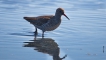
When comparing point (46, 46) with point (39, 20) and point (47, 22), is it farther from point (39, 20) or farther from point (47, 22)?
point (39, 20)

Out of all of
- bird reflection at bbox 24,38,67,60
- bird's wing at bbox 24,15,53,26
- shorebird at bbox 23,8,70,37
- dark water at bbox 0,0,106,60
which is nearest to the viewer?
dark water at bbox 0,0,106,60

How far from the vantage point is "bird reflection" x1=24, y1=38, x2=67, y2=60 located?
30.9 feet

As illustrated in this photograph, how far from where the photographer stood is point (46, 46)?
33.3ft

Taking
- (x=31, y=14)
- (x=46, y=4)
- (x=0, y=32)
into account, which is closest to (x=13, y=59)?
(x=0, y=32)

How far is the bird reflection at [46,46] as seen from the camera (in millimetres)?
9403

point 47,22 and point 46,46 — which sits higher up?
point 47,22

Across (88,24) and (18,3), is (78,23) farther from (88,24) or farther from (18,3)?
(18,3)

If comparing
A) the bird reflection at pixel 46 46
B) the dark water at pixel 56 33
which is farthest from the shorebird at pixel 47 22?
the bird reflection at pixel 46 46

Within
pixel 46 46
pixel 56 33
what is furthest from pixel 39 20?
pixel 46 46

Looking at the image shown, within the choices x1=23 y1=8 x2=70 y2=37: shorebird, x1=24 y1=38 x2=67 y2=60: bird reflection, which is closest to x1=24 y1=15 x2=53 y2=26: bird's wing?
x1=23 y1=8 x2=70 y2=37: shorebird

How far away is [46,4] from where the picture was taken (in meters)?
16.4

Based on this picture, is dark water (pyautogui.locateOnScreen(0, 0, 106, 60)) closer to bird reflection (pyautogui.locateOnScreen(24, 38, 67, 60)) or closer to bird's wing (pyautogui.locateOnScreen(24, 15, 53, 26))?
bird reflection (pyautogui.locateOnScreen(24, 38, 67, 60))

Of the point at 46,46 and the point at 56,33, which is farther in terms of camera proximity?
the point at 56,33

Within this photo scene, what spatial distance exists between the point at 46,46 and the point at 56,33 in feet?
5.81
